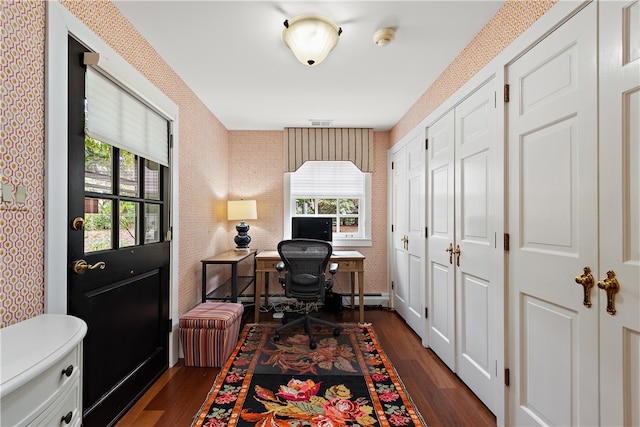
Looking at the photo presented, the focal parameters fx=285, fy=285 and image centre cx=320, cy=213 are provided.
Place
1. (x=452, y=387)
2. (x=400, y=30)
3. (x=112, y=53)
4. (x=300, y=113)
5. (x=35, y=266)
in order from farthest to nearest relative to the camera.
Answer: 1. (x=300, y=113)
2. (x=452, y=387)
3. (x=400, y=30)
4. (x=112, y=53)
5. (x=35, y=266)

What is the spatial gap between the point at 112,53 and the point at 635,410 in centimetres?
292

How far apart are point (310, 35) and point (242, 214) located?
8.20ft

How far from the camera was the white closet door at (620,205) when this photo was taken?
1.00 m

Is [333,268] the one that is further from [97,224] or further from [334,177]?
[97,224]

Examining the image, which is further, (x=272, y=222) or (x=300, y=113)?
(x=272, y=222)

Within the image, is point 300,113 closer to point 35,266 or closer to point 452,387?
point 35,266

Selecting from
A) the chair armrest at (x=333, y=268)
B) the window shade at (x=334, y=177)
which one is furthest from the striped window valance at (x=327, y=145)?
the chair armrest at (x=333, y=268)

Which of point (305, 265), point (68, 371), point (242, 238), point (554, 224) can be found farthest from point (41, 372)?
point (242, 238)

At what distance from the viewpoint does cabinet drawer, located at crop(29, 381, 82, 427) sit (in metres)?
0.87

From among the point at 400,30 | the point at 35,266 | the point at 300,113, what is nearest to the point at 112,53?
the point at 35,266

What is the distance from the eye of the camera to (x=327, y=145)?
13.2 feet

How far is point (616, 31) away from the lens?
3.45 feet

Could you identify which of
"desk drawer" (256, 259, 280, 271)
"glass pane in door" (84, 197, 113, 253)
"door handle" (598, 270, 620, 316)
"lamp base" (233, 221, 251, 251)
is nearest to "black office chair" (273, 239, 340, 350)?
"desk drawer" (256, 259, 280, 271)

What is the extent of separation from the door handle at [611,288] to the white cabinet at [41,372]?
1864 mm
